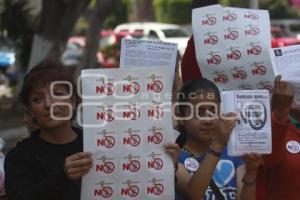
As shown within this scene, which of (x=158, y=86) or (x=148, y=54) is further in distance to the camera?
(x=148, y=54)

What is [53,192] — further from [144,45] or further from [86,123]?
[144,45]

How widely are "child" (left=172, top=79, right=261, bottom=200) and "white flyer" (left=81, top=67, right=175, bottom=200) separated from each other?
0.63ft

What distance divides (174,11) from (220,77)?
106ft

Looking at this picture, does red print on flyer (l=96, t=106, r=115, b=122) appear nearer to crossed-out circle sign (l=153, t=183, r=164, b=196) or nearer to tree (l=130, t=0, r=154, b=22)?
crossed-out circle sign (l=153, t=183, r=164, b=196)

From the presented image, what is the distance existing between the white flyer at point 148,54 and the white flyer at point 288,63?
0.54 metres

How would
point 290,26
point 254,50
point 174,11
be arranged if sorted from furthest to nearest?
point 174,11 → point 290,26 → point 254,50

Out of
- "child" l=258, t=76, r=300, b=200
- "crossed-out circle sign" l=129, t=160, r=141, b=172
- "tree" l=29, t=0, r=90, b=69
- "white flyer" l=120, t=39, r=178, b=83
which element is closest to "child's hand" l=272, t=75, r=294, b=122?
"child" l=258, t=76, r=300, b=200

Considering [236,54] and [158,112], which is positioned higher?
[236,54]

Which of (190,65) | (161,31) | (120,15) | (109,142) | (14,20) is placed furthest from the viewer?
(120,15)

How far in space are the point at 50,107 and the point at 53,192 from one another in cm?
33

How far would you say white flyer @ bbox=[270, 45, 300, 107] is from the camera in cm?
286

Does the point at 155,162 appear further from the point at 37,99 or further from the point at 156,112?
the point at 37,99

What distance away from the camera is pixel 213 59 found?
319 cm

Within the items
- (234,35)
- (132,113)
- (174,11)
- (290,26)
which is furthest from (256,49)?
(174,11)
